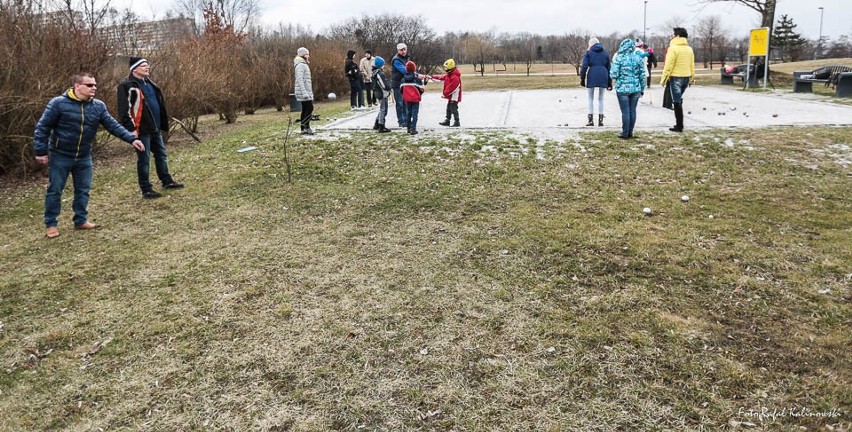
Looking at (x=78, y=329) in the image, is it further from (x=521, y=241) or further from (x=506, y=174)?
(x=506, y=174)

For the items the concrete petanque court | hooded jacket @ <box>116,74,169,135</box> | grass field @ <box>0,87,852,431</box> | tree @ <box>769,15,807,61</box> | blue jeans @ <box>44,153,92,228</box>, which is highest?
tree @ <box>769,15,807,61</box>

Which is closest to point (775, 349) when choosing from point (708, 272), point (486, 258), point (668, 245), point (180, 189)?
point (708, 272)

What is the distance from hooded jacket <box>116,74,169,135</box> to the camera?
667cm

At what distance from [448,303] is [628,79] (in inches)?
251

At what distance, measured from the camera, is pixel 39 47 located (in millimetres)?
8898

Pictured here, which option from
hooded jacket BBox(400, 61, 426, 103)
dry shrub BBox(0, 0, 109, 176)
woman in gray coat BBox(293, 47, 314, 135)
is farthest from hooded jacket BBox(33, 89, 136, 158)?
hooded jacket BBox(400, 61, 426, 103)

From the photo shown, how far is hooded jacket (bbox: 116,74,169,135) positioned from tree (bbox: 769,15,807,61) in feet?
218

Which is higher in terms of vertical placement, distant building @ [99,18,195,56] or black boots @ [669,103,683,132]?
distant building @ [99,18,195,56]

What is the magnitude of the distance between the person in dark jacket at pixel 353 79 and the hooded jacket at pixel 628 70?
8313 millimetres

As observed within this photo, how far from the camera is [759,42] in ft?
59.8

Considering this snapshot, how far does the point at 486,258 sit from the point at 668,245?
1.67 metres

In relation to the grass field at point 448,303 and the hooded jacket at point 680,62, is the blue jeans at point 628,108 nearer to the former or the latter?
the hooded jacket at point 680,62

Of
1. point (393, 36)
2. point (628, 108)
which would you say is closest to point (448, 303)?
point (628, 108)

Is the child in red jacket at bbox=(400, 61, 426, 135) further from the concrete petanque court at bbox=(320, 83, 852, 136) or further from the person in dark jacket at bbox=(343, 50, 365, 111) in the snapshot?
the person in dark jacket at bbox=(343, 50, 365, 111)
